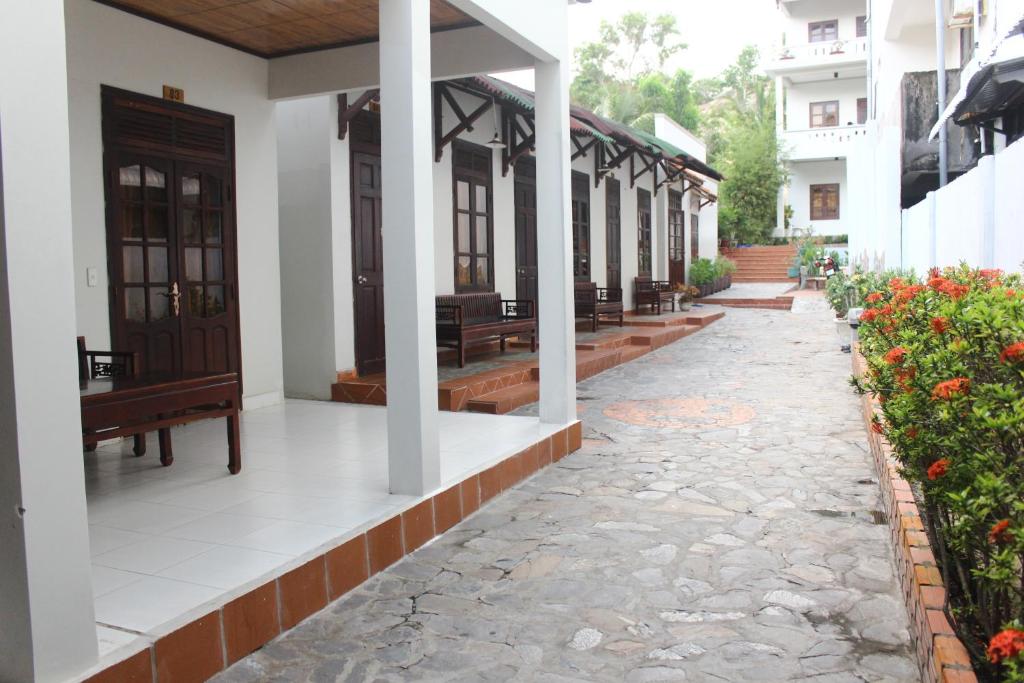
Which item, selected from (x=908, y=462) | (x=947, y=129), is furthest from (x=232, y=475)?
(x=947, y=129)

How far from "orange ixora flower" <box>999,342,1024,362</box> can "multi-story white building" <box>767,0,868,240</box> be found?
2929cm

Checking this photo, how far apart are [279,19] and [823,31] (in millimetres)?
29188

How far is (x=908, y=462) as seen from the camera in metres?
3.10

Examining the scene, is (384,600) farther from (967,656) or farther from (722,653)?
(967,656)

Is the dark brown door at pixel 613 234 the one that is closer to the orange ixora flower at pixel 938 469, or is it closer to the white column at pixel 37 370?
the orange ixora flower at pixel 938 469

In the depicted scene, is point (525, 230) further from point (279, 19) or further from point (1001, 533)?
point (1001, 533)

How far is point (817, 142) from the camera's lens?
96.3 ft

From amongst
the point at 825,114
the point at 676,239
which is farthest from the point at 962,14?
the point at 825,114

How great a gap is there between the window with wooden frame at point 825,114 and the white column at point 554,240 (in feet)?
91.3

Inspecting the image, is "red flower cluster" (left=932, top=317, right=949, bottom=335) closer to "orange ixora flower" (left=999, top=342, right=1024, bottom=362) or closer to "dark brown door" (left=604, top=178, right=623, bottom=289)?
"orange ixora flower" (left=999, top=342, right=1024, bottom=362)

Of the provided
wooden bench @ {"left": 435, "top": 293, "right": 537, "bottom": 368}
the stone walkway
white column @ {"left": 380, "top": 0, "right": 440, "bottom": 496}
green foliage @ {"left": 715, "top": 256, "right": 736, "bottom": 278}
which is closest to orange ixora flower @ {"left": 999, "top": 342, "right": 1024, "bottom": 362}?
the stone walkway

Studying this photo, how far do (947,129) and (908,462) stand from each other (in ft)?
30.4

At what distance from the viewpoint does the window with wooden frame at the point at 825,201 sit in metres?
31.1

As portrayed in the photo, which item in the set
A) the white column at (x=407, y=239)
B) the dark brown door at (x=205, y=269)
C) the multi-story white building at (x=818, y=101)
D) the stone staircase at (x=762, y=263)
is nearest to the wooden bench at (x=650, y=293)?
the stone staircase at (x=762, y=263)
